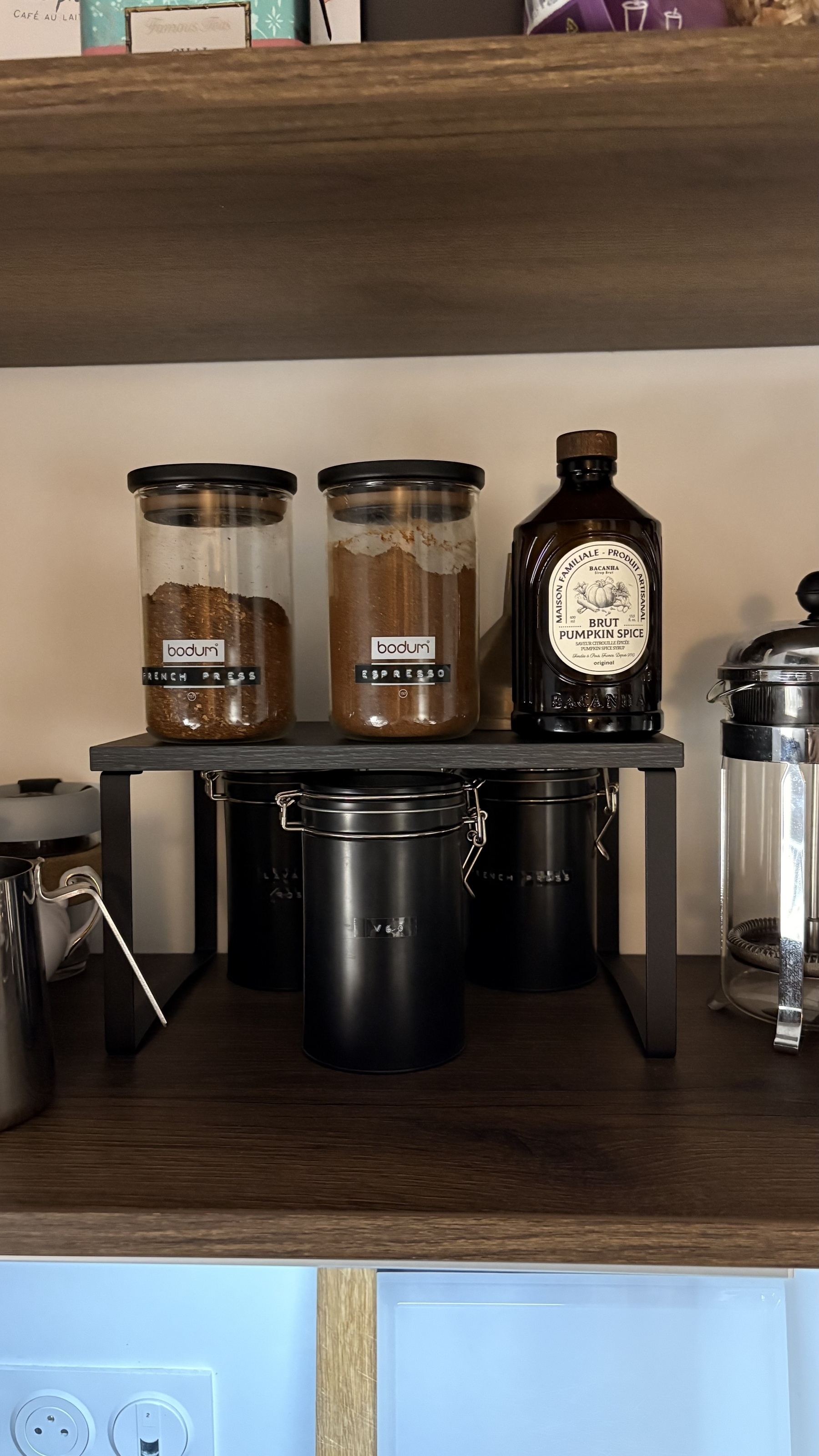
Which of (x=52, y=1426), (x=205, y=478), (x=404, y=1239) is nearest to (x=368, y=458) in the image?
(x=205, y=478)

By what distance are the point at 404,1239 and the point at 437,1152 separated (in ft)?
0.25

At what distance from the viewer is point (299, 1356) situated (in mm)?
668

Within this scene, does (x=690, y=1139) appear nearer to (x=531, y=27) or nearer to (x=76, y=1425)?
(x=76, y=1425)

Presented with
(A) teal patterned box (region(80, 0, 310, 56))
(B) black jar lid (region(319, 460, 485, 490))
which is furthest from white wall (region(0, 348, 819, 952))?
(A) teal patterned box (region(80, 0, 310, 56))

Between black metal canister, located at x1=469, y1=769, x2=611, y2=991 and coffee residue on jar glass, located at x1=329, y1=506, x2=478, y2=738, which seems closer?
coffee residue on jar glass, located at x1=329, y1=506, x2=478, y2=738

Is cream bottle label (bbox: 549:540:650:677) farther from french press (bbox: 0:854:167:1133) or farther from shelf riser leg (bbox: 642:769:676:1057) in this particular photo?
french press (bbox: 0:854:167:1133)

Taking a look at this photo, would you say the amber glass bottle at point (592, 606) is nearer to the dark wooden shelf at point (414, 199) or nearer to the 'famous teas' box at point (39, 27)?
the dark wooden shelf at point (414, 199)

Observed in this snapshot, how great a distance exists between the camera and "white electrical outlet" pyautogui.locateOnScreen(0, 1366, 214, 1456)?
69 centimetres

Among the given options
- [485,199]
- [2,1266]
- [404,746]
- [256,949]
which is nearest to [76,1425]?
[2,1266]

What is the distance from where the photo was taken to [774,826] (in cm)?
97

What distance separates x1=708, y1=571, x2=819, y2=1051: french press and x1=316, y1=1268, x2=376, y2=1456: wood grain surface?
369mm

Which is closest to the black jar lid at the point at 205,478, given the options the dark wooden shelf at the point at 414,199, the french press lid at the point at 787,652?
the dark wooden shelf at the point at 414,199

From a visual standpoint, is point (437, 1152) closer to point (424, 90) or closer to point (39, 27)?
point (424, 90)

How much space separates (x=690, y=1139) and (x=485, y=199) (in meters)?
0.65
